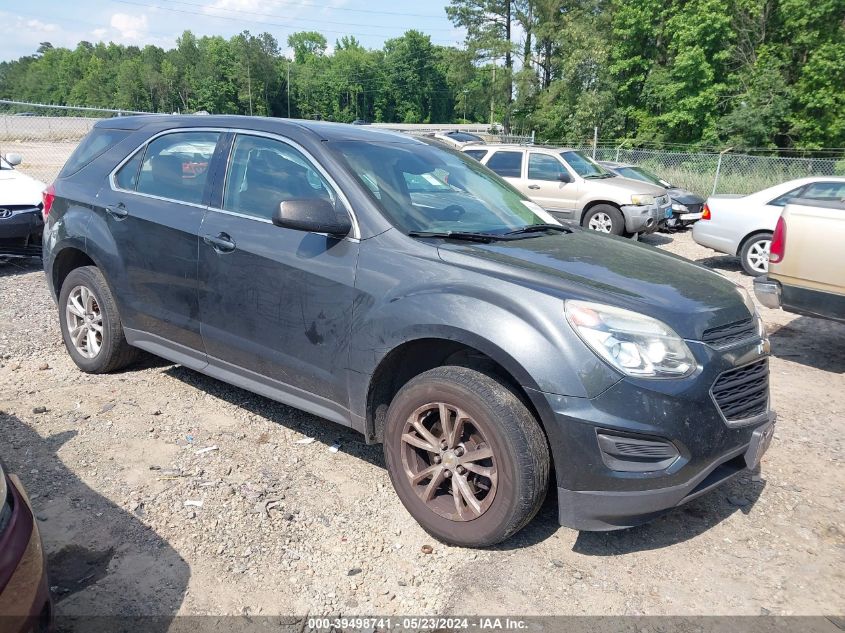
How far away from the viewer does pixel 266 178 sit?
3754mm

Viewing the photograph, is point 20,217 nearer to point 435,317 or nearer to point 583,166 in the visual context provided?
point 435,317

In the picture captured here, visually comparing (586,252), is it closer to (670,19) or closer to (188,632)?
(188,632)

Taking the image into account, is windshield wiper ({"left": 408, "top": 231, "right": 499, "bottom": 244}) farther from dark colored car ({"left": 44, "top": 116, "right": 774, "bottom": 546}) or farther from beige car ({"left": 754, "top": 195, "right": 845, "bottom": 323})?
beige car ({"left": 754, "top": 195, "right": 845, "bottom": 323})

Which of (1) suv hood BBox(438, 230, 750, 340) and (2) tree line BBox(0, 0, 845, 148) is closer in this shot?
(1) suv hood BBox(438, 230, 750, 340)

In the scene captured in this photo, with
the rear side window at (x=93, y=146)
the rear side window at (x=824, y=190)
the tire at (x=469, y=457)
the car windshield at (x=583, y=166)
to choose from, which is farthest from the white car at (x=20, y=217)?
the rear side window at (x=824, y=190)

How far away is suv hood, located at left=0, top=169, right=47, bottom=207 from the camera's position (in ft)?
26.1

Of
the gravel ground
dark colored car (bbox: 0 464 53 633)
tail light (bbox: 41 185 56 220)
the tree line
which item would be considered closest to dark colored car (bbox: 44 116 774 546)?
the gravel ground

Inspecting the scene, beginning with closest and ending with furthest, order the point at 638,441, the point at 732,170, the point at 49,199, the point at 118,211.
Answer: the point at 638,441
the point at 118,211
the point at 49,199
the point at 732,170

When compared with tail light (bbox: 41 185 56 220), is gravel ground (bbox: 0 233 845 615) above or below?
below

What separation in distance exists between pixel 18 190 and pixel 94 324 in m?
4.55

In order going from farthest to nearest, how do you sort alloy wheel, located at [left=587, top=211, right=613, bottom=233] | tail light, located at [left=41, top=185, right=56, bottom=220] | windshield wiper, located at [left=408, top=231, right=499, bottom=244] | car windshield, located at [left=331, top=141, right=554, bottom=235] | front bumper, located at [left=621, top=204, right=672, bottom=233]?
alloy wheel, located at [left=587, top=211, right=613, bottom=233] < front bumper, located at [left=621, top=204, right=672, bottom=233] < tail light, located at [left=41, top=185, right=56, bottom=220] < car windshield, located at [left=331, top=141, right=554, bottom=235] < windshield wiper, located at [left=408, top=231, right=499, bottom=244]

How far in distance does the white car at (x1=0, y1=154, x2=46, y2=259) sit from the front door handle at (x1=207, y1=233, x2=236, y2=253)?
5.33 m

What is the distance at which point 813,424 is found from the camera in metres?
4.57

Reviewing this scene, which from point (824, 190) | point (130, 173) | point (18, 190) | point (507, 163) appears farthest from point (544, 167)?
point (130, 173)
